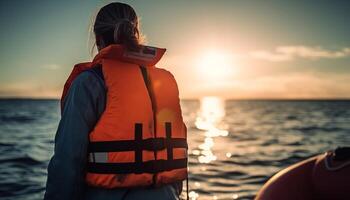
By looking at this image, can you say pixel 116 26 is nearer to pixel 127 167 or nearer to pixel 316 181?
pixel 127 167

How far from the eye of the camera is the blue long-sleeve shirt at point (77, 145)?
87.6 inches

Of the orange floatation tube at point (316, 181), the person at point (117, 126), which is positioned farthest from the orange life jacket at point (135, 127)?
the orange floatation tube at point (316, 181)

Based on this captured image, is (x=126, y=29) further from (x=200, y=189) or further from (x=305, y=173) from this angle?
(x=200, y=189)

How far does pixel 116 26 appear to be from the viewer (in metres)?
2.43

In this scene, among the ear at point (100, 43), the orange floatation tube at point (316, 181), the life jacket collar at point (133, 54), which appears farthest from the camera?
the ear at point (100, 43)

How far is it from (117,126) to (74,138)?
0.24 meters

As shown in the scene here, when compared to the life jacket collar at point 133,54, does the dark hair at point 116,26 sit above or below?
above

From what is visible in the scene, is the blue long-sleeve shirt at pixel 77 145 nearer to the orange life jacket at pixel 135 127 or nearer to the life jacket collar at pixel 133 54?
the orange life jacket at pixel 135 127

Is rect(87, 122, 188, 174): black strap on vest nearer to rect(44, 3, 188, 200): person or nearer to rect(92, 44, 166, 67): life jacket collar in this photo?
rect(44, 3, 188, 200): person

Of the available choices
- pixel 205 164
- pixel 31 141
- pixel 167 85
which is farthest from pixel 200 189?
pixel 31 141

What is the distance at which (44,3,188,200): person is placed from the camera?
226cm

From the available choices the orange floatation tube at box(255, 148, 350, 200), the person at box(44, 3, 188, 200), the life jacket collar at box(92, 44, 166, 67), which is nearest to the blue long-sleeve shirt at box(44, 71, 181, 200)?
the person at box(44, 3, 188, 200)

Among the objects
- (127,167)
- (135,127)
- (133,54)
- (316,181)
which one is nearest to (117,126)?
(135,127)

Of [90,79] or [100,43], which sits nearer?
[90,79]
